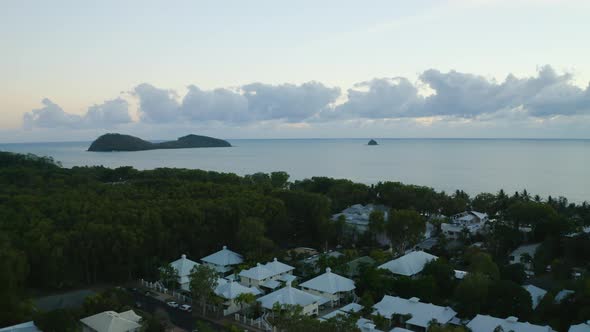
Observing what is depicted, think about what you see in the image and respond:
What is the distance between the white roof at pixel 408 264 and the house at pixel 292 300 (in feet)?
17.6

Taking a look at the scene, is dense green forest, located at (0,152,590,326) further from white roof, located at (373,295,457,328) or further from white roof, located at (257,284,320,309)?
white roof, located at (257,284,320,309)

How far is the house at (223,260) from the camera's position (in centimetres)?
2723

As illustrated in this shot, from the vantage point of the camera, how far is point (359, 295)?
22.9 metres

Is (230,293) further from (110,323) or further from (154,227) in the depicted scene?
(154,227)

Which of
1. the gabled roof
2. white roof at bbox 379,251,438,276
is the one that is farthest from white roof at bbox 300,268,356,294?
the gabled roof

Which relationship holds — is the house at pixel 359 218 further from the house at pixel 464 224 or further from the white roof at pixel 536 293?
the white roof at pixel 536 293

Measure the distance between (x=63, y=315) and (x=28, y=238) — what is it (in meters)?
8.38

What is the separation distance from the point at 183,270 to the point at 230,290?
434 centimetres

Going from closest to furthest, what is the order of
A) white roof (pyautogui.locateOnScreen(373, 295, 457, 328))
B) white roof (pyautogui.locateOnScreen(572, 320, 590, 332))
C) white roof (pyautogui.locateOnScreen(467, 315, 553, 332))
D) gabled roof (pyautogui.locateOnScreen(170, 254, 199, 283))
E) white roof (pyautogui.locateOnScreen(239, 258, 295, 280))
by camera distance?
white roof (pyautogui.locateOnScreen(572, 320, 590, 332)) → white roof (pyautogui.locateOnScreen(467, 315, 553, 332)) → white roof (pyautogui.locateOnScreen(373, 295, 457, 328)) → white roof (pyautogui.locateOnScreen(239, 258, 295, 280)) → gabled roof (pyautogui.locateOnScreen(170, 254, 199, 283))

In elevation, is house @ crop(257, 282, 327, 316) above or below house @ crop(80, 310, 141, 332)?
below

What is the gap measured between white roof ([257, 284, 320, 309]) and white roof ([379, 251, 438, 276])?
18.1 ft

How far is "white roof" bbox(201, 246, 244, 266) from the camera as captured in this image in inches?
1081

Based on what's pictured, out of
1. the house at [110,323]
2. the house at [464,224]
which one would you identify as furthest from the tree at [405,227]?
the house at [110,323]

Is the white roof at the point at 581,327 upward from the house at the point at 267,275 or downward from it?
upward
